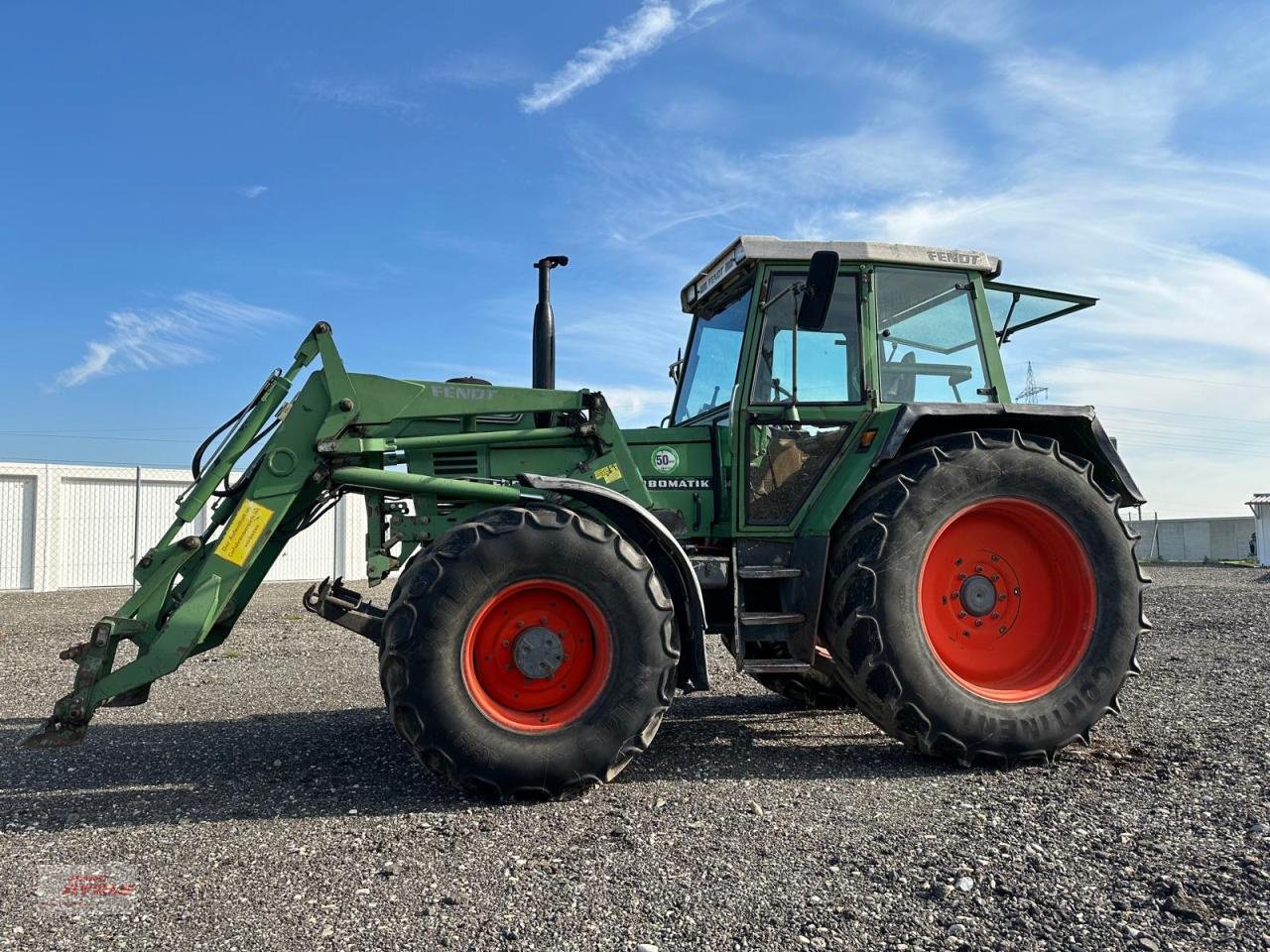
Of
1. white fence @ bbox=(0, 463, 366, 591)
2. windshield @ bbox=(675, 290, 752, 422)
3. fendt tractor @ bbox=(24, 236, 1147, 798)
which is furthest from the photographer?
white fence @ bbox=(0, 463, 366, 591)

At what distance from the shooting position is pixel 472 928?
2.80 metres

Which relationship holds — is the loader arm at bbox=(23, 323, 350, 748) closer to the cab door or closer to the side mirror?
the cab door

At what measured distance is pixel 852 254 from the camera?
5176mm

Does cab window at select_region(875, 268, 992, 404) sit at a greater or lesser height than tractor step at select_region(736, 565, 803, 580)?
greater

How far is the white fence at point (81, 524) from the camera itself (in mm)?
18797

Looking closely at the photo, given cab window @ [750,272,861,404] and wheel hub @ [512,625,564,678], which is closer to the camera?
wheel hub @ [512,625,564,678]

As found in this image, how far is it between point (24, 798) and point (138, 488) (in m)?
18.2

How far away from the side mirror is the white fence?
1643cm

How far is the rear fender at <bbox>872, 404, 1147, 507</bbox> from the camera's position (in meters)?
4.91

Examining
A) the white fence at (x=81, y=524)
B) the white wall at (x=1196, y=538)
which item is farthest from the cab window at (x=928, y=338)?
the white wall at (x=1196, y=538)

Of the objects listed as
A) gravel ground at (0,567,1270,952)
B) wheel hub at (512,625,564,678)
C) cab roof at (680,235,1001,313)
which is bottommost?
gravel ground at (0,567,1270,952)

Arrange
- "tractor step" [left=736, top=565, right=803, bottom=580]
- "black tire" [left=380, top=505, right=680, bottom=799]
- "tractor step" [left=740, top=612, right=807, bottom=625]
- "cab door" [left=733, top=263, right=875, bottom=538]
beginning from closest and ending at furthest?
"black tire" [left=380, top=505, right=680, bottom=799] → "tractor step" [left=740, top=612, right=807, bottom=625] → "tractor step" [left=736, top=565, right=803, bottom=580] → "cab door" [left=733, top=263, right=875, bottom=538]


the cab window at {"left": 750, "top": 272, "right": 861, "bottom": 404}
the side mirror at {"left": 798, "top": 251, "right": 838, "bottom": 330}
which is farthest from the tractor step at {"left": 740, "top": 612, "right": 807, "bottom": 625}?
the side mirror at {"left": 798, "top": 251, "right": 838, "bottom": 330}

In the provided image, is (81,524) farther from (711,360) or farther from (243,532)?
(711,360)
